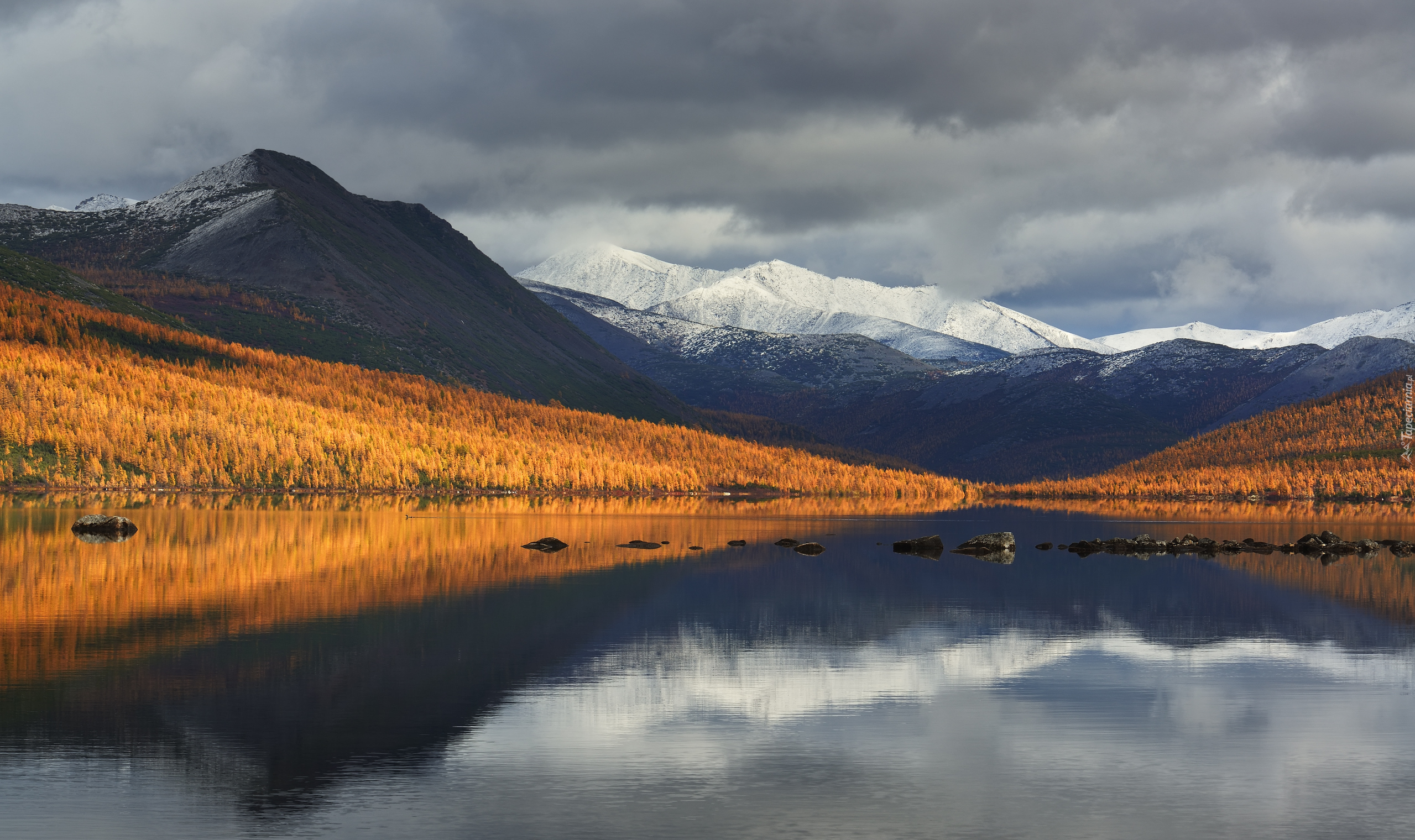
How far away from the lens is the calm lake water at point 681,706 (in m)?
30.6

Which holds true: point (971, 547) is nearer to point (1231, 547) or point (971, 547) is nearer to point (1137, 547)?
point (1137, 547)

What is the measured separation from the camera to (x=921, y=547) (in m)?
130

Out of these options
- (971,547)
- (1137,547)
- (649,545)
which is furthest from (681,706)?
(1137,547)

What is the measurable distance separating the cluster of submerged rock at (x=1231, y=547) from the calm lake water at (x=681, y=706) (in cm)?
4118

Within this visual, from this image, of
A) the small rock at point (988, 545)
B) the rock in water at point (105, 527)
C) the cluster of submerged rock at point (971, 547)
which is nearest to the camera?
the rock in water at point (105, 527)

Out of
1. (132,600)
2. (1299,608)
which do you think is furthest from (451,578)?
(1299,608)

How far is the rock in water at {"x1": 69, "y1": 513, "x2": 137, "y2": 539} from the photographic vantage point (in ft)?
390

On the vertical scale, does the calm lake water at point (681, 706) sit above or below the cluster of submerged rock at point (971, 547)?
below

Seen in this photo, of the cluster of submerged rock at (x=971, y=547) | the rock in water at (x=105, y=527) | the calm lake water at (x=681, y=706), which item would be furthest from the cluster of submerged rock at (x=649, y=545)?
the rock in water at (x=105, y=527)

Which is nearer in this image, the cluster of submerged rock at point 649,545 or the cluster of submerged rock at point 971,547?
the cluster of submerged rock at point 649,545

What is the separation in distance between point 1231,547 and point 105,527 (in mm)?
112429

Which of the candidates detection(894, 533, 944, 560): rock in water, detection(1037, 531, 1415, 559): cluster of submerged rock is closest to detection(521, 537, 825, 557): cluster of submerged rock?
detection(894, 533, 944, 560): rock in water

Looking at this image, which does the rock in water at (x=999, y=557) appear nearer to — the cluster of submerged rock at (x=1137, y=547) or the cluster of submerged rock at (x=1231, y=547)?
the cluster of submerged rock at (x=1137, y=547)

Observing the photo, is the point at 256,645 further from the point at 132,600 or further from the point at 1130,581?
the point at 1130,581
